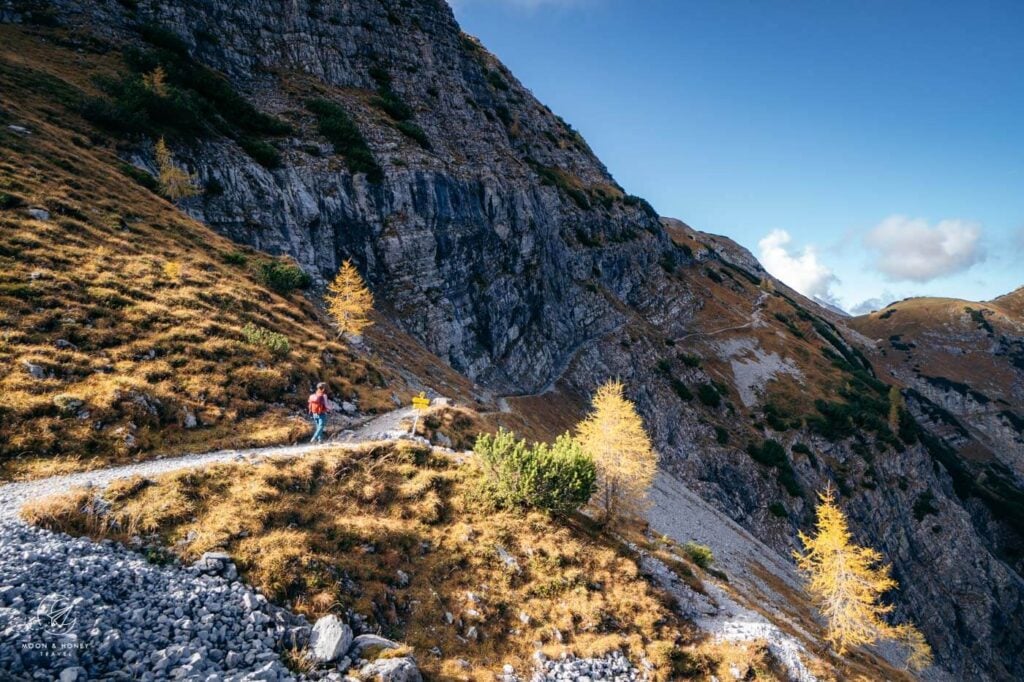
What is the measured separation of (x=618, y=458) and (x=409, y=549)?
12817 millimetres

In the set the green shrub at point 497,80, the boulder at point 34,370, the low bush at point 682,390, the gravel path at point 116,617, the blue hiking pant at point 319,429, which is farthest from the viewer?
the green shrub at point 497,80

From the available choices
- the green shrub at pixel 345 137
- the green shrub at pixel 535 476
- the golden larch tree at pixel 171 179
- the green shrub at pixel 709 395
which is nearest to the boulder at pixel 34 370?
the green shrub at pixel 535 476

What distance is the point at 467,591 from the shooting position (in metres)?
19.5

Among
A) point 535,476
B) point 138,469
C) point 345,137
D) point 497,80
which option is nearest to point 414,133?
point 345,137

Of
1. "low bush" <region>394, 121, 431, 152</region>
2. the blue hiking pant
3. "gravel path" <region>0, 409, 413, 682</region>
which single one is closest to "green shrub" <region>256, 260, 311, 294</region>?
the blue hiking pant

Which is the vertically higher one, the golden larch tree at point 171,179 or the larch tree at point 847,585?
the golden larch tree at point 171,179

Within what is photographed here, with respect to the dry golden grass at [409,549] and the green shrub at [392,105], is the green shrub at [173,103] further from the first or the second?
the dry golden grass at [409,549]

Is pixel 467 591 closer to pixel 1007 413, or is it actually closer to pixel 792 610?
pixel 792 610

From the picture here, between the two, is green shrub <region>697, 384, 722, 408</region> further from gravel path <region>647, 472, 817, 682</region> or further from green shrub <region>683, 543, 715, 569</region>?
green shrub <region>683, 543, 715, 569</region>

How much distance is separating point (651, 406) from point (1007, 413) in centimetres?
16929

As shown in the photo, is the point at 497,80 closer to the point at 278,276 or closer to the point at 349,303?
the point at 278,276

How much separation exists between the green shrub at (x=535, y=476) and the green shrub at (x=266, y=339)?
14.7 metres

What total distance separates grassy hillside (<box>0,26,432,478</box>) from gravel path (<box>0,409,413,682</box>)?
15.8 feet

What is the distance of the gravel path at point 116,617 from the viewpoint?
10.2 meters
